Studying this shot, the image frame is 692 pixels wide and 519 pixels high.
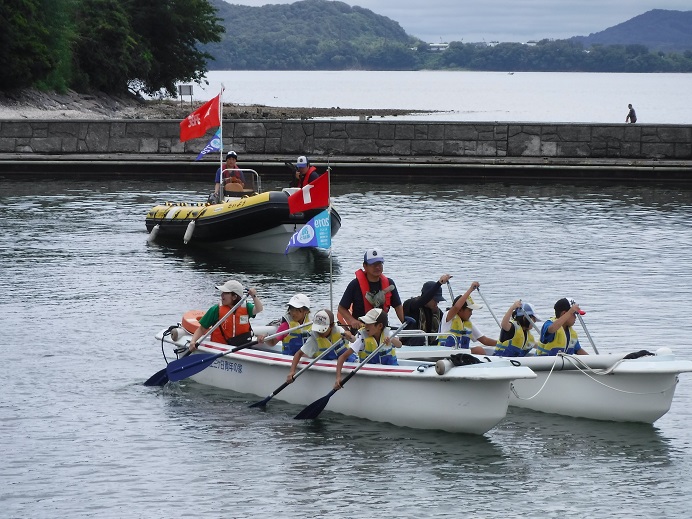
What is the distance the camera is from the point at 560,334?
1312 cm

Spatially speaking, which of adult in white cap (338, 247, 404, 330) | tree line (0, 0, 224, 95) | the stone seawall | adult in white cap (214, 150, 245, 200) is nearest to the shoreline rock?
tree line (0, 0, 224, 95)

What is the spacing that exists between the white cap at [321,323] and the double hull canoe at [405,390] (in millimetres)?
352

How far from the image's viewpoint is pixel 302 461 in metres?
12.2

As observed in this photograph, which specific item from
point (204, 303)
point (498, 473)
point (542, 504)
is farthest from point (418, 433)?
point (204, 303)

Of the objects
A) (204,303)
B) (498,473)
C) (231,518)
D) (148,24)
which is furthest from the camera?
(148,24)

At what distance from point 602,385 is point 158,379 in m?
5.06

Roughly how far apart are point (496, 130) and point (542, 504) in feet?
80.9

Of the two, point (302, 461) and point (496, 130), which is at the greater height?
point (496, 130)

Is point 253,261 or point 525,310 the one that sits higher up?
point 525,310

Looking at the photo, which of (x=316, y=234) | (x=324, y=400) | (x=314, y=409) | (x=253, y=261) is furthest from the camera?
(x=253, y=261)

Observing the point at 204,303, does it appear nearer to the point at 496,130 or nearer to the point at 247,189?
the point at 247,189

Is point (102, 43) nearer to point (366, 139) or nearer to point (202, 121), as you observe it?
point (366, 139)

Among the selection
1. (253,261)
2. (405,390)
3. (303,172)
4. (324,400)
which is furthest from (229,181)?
(405,390)

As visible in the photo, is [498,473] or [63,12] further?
[63,12]
